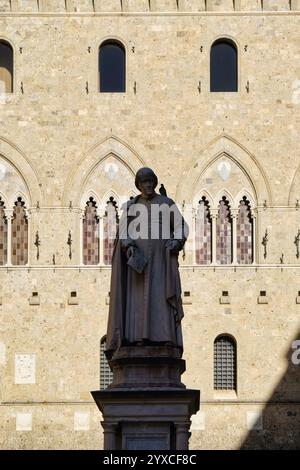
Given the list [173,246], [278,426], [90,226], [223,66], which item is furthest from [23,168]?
[173,246]

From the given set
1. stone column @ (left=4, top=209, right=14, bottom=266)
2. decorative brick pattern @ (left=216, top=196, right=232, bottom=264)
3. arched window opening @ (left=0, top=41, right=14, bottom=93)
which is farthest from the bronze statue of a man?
arched window opening @ (left=0, top=41, right=14, bottom=93)

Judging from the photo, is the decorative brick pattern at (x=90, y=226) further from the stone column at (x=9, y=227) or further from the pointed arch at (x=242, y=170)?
the pointed arch at (x=242, y=170)

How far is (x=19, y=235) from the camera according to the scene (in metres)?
39.4

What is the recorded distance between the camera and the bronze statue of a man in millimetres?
18531

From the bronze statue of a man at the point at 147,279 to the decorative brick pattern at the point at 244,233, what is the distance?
66.3 feet

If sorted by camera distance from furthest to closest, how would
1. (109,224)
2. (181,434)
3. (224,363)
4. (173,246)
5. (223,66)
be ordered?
(223,66) < (109,224) < (224,363) < (173,246) < (181,434)

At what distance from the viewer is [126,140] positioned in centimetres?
3944

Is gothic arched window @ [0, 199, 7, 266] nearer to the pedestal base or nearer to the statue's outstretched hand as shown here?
the statue's outstretched hand

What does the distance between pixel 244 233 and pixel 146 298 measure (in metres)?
21.0

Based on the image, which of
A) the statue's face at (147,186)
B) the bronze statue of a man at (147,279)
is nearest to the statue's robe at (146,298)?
the bronze statue of a man at (147,279)

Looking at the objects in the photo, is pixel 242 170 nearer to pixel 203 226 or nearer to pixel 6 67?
pixel 203 226

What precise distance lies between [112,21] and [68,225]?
5.43 m

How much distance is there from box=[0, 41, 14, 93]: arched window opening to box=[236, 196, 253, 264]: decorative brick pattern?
22.0 feet
